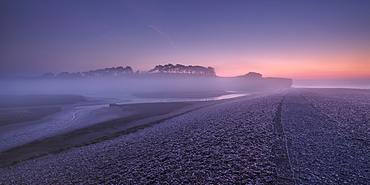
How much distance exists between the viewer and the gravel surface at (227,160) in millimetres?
8250

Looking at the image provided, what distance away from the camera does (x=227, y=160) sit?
406 inches

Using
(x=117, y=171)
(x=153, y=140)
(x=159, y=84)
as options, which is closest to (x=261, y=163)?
(x=117, y=171)

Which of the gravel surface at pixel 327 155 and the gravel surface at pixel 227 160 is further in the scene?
the gravel surface at pixel 227 160

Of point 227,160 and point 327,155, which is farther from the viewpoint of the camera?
point 227,160

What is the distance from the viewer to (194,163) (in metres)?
10.7

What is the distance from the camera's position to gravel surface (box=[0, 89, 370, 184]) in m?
8.25

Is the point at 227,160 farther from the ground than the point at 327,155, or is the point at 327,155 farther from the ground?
the point at 327,155

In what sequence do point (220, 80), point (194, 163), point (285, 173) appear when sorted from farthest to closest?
point (220, 80)
point (194, 163)
point (285, 173)

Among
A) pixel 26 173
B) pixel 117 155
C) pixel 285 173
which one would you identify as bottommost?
pixel 26 173

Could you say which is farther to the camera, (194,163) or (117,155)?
(117,155)

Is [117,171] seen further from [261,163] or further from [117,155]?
[261,163]

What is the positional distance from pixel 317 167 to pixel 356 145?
5.06m

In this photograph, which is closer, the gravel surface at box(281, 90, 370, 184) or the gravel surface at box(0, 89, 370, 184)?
the gravel surface at box(281, 90, 370, 184)

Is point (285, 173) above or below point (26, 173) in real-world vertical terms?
above
